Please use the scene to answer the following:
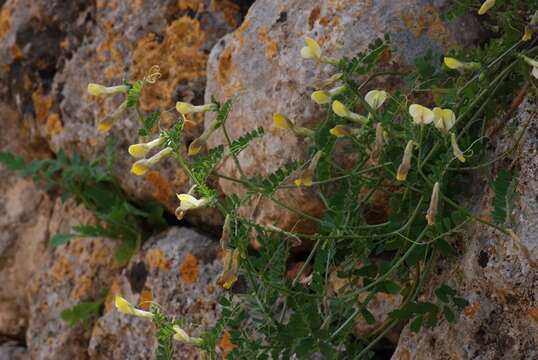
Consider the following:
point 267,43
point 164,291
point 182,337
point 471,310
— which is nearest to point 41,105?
point 164,291

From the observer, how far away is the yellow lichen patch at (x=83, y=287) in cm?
283

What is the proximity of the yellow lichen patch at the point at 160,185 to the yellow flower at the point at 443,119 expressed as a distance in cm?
123

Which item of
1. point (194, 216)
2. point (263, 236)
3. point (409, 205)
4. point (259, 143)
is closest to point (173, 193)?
point (194, 216)

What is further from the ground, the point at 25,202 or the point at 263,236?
the point at 263,236

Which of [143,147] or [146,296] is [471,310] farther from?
[146,296]

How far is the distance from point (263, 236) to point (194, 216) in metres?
0.79

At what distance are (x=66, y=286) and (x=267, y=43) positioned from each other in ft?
3.74

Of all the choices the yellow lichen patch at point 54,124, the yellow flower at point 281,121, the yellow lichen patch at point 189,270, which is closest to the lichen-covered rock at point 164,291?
the yellow lichen patch at point 189,270

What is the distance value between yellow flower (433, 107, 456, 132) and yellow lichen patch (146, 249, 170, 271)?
1.20 metres

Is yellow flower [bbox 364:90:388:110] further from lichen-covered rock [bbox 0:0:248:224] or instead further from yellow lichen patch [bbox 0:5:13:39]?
yellow lichen patch [bbox 0:5:13:39]

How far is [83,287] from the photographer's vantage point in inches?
112

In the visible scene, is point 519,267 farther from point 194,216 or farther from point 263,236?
point 194,216

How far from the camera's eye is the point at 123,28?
9.23 feet

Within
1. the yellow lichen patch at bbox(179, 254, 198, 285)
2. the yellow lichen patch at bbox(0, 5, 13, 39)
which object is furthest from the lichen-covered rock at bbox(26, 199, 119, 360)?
the yellow lichen patch at bbox(0, 5, 13, 39)
